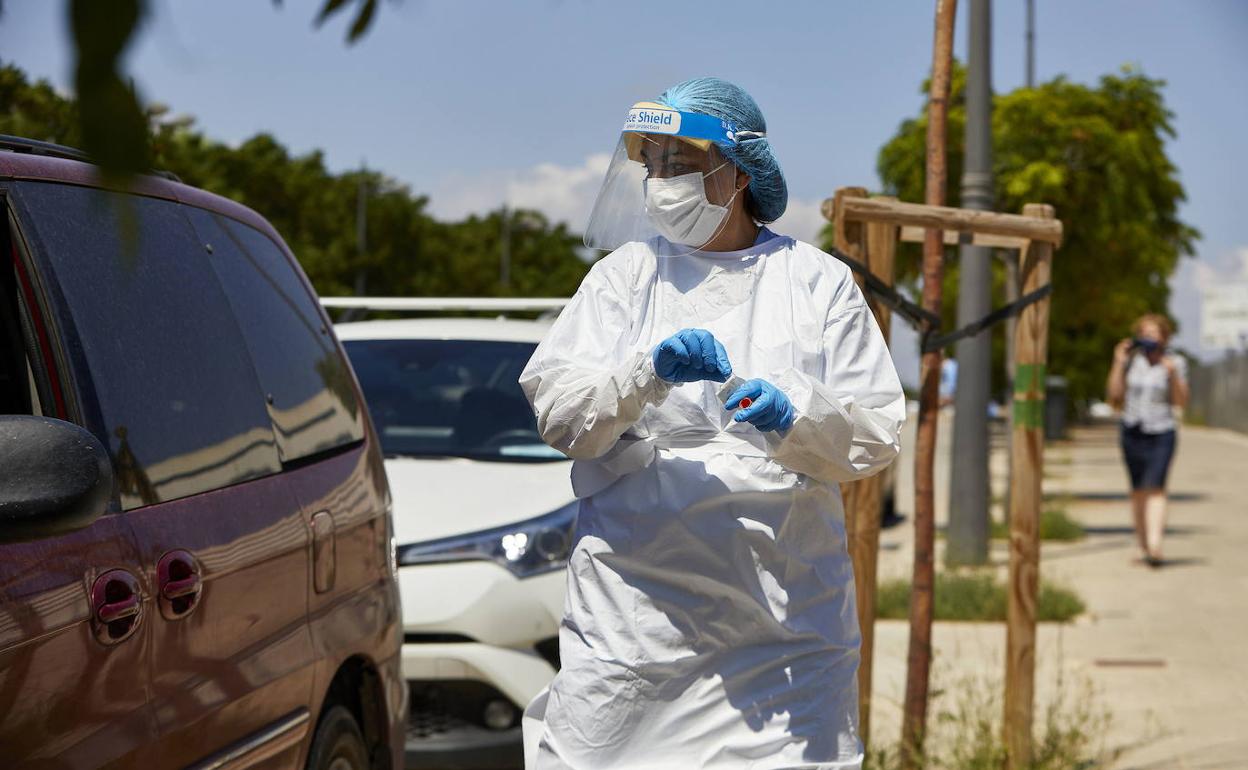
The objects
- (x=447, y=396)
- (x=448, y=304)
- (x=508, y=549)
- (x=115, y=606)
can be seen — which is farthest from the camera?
(x=447, y=396)

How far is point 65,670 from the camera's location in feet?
7.95

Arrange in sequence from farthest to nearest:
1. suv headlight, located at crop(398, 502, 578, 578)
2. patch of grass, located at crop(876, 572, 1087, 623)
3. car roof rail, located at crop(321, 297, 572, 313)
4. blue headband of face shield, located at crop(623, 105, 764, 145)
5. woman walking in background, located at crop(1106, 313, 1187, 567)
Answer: woman walking in background, located at crop(1106, 313, 1187, 567) < patch of grass, located at crop(876, 572, 1087, 623) < car roof rail, located at crop(321, 297, 572, 313) < suv headlight, located at crop(398, 502, 578, 578) < blue headband of face shield, located at crop(623, 105, 764, 145)

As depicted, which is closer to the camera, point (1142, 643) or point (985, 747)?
point (985, 747)

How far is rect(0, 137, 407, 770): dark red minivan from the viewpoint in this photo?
233 centimetres

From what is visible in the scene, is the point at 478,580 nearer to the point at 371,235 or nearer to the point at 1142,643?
the point at 1142,643

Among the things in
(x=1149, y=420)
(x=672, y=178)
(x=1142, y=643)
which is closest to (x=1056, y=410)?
(x=1149, y=420)

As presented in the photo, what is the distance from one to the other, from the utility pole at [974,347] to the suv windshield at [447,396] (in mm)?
4681

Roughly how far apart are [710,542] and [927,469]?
232cm

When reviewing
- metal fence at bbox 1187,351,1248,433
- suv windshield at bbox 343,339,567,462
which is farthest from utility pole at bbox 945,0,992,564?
metal fence at bbox 1187,351,1248,433

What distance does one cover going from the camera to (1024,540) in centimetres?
555

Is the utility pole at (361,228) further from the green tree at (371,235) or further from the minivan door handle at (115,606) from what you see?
the minivan door handle at (115,606)

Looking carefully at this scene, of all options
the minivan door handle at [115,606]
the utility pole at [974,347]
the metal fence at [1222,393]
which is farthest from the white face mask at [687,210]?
the metal fence at [1222,393]

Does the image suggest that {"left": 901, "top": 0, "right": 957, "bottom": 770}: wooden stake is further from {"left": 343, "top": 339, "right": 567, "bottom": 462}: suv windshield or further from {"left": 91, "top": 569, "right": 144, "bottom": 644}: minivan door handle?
{"left": 91, "top": 569, "right": 144, "bottom": 644}: minivan door handle

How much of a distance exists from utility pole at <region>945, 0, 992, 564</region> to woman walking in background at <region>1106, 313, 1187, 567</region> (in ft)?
3.98
